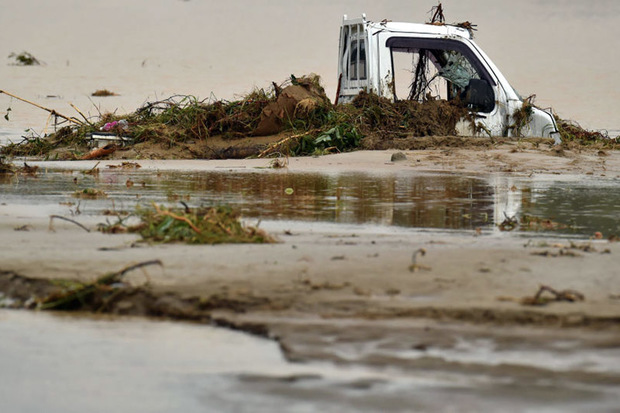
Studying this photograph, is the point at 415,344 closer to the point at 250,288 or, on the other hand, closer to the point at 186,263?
the point at 250,288

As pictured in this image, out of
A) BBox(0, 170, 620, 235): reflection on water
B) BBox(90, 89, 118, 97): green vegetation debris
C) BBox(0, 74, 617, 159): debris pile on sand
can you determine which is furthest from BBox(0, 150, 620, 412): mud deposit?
BBox(90, 89, 118, 97): green vegetation debris

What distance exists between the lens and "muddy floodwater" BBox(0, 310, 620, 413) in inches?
97.2

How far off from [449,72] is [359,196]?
603 cm

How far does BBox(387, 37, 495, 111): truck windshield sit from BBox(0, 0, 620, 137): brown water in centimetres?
579

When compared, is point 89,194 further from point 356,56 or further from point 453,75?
point 453,75

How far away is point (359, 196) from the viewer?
7.64m

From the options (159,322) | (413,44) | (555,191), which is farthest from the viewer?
(413,44)

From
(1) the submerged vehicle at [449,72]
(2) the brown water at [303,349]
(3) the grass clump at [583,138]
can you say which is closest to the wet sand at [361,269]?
(2) the brown water at [303,349]

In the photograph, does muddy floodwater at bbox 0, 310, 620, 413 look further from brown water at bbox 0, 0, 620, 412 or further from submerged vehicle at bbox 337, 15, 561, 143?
submerged vehicle at bbox 337, 15, 561, 143

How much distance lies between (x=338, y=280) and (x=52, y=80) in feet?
81.8

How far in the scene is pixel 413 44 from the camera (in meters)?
12.6

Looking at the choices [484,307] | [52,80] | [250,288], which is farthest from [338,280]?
[52,80]

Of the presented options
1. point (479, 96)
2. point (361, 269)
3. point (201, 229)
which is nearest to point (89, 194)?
point (201, 229)

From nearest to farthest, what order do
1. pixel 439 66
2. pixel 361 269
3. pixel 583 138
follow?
pixel 361 269
pixel 439 66
pixel 583 138
